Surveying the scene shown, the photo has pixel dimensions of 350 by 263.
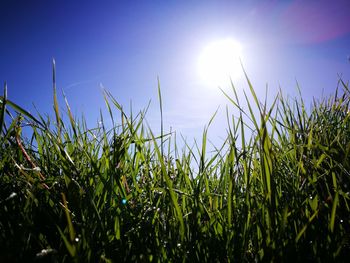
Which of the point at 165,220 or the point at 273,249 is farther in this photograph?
the point at 165,220

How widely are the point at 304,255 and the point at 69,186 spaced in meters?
0.78

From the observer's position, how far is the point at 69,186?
3.07ft

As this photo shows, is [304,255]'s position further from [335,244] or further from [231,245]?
[231,245]

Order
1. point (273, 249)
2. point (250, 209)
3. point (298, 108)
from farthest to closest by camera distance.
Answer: point (298, 108) → point (250, 209) → point (273, 249)

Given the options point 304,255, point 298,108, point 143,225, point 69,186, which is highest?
point 298,108

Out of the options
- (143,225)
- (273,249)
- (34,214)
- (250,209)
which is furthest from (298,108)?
(34,214)

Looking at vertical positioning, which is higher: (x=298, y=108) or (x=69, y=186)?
(x=298, y=108)

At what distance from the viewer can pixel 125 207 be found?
3.23 feet

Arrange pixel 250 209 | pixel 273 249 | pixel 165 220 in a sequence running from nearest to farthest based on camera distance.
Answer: pixel 273 249
pixel 250 209
pixel 165 220

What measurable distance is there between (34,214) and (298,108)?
5.13 ft

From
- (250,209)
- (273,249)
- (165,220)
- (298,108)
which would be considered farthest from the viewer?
(298,108)

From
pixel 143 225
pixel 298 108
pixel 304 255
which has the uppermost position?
pixel 298 108

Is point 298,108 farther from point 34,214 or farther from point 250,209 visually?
point 34,214

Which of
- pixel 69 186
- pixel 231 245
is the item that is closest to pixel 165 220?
pixel 231 245
